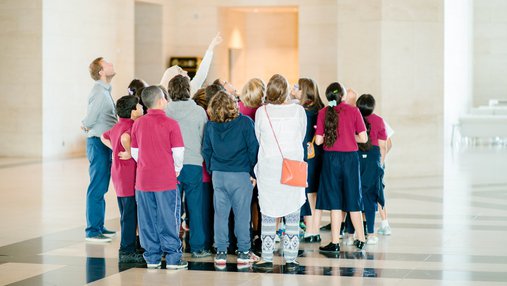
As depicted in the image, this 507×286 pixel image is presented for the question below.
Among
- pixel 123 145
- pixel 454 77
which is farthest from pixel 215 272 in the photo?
pixel 454 77

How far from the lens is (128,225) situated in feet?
27.8

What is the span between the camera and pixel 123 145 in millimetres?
8391

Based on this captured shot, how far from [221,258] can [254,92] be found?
1652 millimetres

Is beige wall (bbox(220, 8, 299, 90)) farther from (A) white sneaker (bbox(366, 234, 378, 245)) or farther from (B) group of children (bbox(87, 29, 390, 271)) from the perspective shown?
(A) white sneaker (bbox(366, 234, 378, 245))

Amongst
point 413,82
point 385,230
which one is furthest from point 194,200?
point 413,82

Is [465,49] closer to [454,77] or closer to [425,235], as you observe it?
[454,77]

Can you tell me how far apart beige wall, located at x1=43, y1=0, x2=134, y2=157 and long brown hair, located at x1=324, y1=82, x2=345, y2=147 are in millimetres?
12615

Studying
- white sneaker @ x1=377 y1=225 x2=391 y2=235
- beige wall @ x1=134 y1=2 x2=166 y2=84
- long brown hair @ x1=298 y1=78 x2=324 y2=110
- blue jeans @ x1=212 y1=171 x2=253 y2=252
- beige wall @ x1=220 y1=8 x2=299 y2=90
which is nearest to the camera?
blue jeans @ x1=212 y1=171 x2=253 y2=252

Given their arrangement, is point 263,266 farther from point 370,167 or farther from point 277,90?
point 370,167

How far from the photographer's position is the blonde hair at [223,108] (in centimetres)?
795

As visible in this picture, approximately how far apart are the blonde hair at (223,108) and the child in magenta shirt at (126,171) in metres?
0.92

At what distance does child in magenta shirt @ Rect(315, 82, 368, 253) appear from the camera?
344 inches

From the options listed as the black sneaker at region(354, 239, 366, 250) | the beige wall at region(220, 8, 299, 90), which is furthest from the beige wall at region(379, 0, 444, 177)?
the beige wall at region(220, 8, 299, 90)

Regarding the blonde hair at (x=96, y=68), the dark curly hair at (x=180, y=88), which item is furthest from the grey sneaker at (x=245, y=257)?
the blonde hair at (x=96, y=68)
